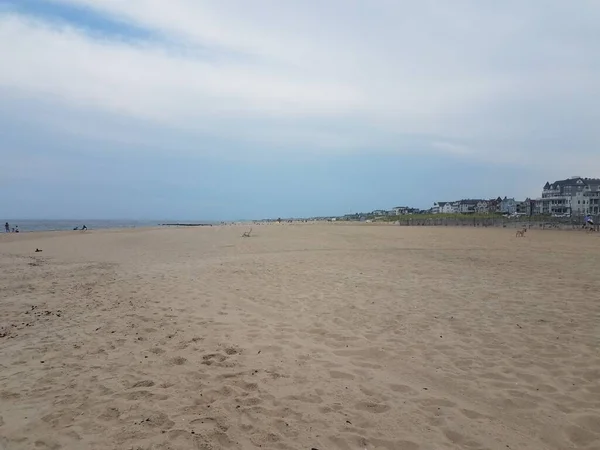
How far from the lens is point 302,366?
17.6 ft

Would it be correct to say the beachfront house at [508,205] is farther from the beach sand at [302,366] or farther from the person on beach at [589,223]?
the beach sand at [302,366]

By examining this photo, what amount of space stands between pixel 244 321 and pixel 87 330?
2862mm

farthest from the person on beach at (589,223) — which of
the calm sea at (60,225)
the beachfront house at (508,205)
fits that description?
the beachfront house at (508,205)

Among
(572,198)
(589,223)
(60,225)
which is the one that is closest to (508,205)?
(572,198)

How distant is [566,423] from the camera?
3934mm

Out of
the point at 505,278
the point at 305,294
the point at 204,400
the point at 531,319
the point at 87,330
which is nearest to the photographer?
the point at 204,400

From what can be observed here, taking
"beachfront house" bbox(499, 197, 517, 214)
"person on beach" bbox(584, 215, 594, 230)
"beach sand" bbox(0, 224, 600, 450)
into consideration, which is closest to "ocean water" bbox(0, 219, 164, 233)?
"beach sand" bbox(0, 224, 600, 450)

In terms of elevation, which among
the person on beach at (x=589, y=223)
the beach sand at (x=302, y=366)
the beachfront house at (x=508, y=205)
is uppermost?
the beachfront house at (x=508, y=205)

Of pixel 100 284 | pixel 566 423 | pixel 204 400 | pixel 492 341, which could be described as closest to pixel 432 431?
pixel 566 423

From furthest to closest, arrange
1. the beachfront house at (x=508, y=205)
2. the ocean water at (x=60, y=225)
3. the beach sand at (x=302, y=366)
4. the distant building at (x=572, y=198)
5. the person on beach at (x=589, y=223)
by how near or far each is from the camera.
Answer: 1. the beachfront house at (x=508, y=205)
2. the distant building at (x=572, y=198)
3. the ocean water at (x=60, y=225)
4. the person on beach at (x=589, y=223)
5. the beach sand at (x=302, y=366)

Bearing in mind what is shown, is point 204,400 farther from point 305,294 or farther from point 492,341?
point 305,294

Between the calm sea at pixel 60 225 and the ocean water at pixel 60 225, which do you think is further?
the calm sea at pixel 60 225

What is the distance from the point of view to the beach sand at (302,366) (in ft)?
12.4

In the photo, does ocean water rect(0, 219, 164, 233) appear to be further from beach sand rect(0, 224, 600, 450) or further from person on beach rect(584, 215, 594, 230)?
person on beach rect(584, 215, 594, 230)
